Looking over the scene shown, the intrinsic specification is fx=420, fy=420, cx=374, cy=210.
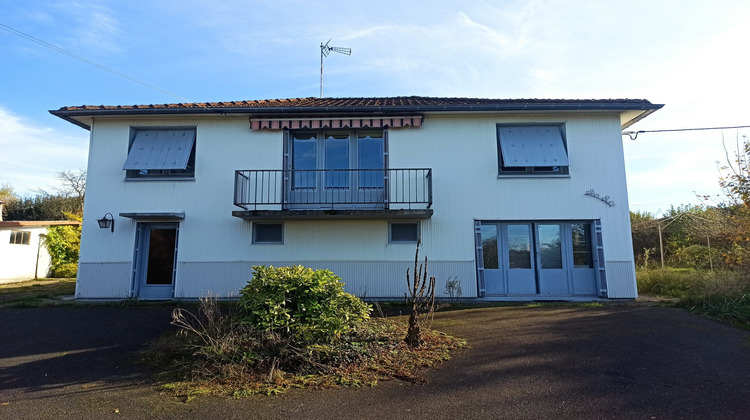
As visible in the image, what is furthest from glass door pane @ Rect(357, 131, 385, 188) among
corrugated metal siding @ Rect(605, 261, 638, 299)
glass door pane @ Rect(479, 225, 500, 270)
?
corrugated metal siding @ Rect(605, 261, 638, 299)

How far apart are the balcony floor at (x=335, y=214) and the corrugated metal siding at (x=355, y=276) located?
1.17 meters

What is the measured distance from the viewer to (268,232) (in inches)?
421

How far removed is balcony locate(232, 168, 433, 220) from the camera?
1038 cm

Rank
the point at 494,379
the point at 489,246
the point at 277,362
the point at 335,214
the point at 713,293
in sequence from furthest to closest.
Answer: the point at 489,246 → the point at 335,214 → the point at 713,293 → the point at 277,362 → the point at 494,379

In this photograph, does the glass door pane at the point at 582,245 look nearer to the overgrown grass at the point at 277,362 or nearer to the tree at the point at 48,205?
the overgrown grass at the point at 277,362

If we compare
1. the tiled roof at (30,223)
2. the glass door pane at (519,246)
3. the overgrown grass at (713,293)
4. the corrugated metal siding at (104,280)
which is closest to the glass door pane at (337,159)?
the glass door pane at (519,246)

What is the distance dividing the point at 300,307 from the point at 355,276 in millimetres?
5189

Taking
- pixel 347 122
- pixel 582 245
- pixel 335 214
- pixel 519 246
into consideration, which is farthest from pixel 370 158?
pixel 582 245

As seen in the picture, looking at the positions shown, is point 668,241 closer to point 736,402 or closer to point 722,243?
point 722,243

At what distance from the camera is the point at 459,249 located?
34.2 feet

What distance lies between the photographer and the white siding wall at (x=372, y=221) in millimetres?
10375

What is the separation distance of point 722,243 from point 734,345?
848 cm

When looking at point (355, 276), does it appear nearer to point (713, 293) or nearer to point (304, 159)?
point (304, 159)

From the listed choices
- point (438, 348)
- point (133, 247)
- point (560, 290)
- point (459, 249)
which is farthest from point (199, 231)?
point (560, 290)
